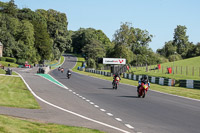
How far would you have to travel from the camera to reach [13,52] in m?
105

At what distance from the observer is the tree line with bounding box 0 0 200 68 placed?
108 metres

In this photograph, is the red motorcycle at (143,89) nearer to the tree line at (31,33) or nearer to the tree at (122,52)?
the tree line at (31,33)

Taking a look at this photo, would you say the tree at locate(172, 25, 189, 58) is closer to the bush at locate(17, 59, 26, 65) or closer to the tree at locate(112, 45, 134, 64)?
the tree at locate(112, 45, 134, 64)

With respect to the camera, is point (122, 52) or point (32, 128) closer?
point (32, 128)

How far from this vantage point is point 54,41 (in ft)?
491

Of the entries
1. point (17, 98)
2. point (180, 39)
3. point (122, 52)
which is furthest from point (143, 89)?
point (180, 39)

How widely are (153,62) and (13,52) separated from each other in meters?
55.4

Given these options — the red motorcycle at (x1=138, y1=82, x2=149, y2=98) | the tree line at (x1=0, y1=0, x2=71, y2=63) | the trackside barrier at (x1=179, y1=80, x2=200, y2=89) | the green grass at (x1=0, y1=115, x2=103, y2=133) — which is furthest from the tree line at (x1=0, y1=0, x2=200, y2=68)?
the green grass at (x1=0, y1=115, x2=103, y2=133)

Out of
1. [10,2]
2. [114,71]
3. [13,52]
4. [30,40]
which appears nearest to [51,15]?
[10,2]

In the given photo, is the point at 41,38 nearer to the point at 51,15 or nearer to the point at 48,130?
the point at 51,15

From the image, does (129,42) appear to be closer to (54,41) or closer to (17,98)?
(54,41)

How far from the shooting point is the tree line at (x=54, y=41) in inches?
4232

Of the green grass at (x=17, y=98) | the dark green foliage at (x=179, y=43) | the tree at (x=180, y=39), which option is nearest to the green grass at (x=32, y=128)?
the green grass at (x=17, y=98)

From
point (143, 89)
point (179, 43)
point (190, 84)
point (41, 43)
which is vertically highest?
point (179, 43)
